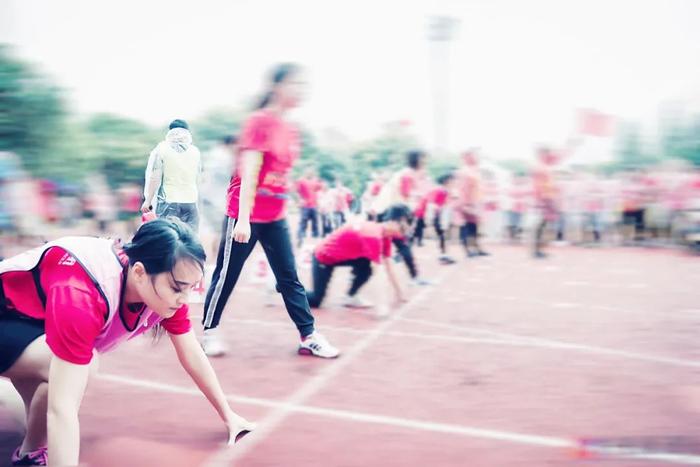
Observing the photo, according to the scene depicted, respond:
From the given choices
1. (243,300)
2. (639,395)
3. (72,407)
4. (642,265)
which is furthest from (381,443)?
(642,265)

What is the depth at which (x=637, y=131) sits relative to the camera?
1310 inches

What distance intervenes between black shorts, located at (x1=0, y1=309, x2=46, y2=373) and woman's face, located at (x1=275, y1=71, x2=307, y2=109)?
2.22m

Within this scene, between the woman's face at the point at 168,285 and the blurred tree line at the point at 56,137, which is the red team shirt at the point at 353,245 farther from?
the blurred tree line at the point at 56,137

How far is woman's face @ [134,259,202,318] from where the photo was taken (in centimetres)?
208

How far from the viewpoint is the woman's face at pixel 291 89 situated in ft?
13.2

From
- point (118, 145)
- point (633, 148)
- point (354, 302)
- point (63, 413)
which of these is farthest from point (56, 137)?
point (633, 148)

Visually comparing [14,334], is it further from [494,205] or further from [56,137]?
[56,137]

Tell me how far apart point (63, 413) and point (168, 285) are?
508 millimetres

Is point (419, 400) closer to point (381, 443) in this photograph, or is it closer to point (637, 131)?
point (381, 443)

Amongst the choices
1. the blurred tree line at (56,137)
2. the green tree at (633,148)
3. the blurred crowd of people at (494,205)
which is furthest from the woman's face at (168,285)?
the green tree at (633,148)

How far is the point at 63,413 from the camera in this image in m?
1.95

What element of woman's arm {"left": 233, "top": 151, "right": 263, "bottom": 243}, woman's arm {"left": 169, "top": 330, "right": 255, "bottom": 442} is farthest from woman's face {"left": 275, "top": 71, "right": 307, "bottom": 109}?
woman's arm {"left": 169, "top": 330, "right": 255, "bottom": 442}

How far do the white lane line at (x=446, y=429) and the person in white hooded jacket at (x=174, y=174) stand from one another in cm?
185

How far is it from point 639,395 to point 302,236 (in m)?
11.2
